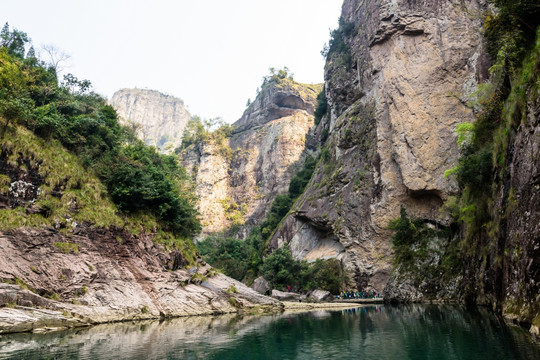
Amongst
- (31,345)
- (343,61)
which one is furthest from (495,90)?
(343,61)

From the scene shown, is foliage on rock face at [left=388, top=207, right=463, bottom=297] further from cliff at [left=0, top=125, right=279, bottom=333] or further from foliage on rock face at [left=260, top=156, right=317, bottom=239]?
foliage on rock face at [left=260, top=156, right=317, bottom=239]

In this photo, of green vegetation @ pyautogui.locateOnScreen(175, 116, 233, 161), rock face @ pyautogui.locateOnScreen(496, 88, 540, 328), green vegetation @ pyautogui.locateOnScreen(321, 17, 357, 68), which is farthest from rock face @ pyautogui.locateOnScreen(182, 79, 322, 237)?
rock face @ pyautogui.locateOnScreen(496, 88, 540, 328)

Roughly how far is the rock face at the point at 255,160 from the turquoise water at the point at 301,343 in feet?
206

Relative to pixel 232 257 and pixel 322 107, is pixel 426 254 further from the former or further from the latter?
pixel 322 107

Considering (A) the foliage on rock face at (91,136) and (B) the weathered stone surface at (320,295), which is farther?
(B) the weathered stone surface at (320,295)

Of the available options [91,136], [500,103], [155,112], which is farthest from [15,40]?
[155,112]

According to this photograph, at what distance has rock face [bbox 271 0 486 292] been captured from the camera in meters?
35.7

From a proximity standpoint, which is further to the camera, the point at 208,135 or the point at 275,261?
the point at 208,135

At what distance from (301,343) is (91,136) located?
24305 mm

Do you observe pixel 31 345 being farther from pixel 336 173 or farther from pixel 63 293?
pixel 336 173

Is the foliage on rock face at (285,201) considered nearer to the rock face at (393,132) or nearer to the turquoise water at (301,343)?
the rock face at (393,132)

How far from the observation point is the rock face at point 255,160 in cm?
8106

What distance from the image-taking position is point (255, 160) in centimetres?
8875

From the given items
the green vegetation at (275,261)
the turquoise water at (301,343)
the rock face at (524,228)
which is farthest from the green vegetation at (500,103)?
the green vegetation at (275,261)
